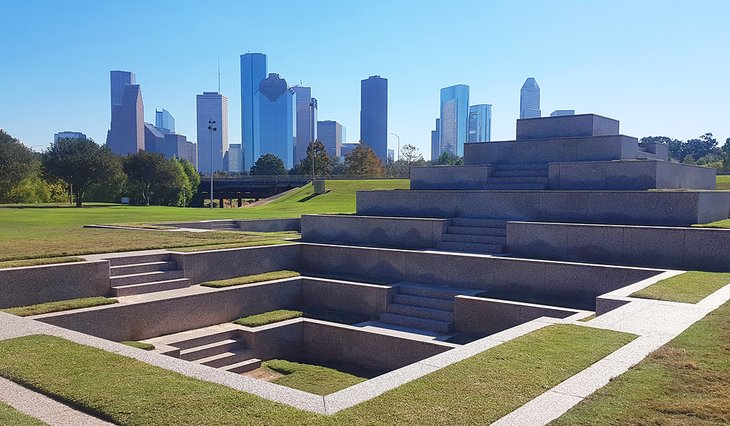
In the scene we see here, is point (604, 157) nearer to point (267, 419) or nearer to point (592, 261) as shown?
point (592, 261)

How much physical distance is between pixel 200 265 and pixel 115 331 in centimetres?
345

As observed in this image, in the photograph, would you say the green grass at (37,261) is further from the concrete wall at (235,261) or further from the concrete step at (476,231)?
the concrete step at (476,231)

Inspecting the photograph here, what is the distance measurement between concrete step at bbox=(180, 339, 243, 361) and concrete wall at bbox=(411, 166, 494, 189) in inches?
427

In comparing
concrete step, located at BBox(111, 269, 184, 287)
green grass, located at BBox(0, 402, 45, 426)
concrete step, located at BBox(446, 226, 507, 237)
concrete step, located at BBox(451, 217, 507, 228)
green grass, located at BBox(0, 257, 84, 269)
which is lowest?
concrete step, located at BBox(111, 269, 184, 287)

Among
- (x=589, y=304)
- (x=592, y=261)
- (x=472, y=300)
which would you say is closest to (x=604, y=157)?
(x=592, y=261)

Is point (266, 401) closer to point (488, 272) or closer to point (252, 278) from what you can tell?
point (488, 272)

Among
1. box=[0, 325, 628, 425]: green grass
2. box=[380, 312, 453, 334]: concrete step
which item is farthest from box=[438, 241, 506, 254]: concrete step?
box=[0, 325, 628, 425]: green grass

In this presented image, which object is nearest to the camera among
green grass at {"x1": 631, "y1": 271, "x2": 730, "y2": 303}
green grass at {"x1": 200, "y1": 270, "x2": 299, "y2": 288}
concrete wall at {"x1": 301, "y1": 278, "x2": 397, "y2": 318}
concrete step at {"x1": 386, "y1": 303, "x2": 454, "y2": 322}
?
green grass at {"x1": 631, "y1": 271, "x2": 730, "y2": 303}

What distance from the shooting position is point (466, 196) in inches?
698

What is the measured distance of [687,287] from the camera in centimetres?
998

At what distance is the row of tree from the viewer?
45938 mm

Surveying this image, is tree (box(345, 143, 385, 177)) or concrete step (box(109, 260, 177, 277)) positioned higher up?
tree (box(345, 143, 385, 177))

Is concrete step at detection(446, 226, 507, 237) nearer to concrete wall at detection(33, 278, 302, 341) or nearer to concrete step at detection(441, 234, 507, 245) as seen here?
concrete step at detection(441, 234, 507, 245)

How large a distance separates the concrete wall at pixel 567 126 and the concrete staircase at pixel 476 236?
5.78 m
